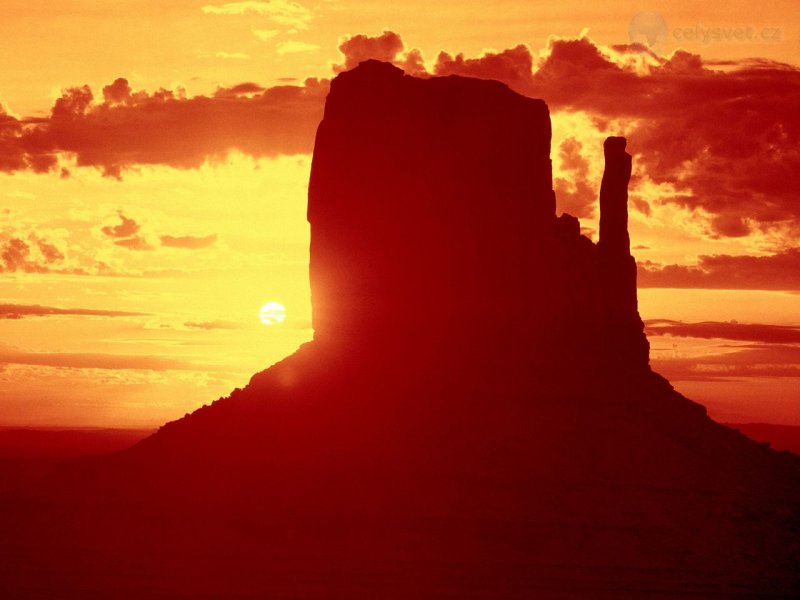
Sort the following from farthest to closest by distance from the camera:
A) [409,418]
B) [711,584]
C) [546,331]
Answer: [546,331] < [409,418] < [711,584]

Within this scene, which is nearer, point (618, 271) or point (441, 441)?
point (441, 441)

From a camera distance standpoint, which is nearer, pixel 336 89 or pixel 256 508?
pixel 256 508

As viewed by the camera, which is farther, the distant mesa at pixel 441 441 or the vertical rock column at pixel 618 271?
the vertical rock column at pixel 618 271

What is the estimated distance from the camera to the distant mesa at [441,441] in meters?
103

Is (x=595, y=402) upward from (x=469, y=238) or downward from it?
downward

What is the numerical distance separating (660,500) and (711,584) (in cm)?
639

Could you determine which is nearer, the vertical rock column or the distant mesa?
the distant mesa

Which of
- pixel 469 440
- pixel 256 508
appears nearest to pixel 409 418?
pixel 469 440

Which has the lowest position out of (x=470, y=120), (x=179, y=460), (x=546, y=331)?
(x=179, y=460)

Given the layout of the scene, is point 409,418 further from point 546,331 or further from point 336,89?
point 336,89

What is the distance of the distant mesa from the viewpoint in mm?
103188

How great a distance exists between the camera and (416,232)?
396 feet

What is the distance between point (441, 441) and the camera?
108m

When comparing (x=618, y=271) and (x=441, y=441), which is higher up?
(x=618, y=271)
